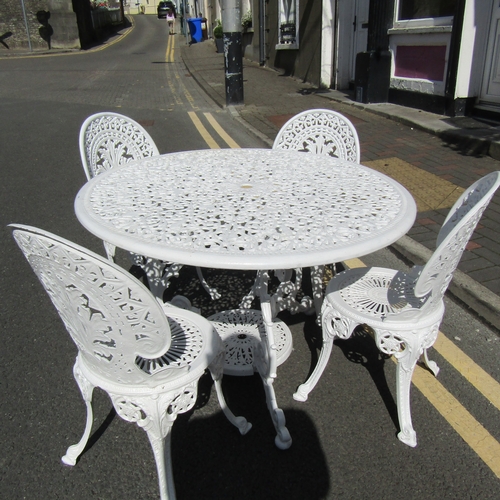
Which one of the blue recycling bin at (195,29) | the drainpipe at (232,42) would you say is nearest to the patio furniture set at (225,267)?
the drainpipe at (232,42)

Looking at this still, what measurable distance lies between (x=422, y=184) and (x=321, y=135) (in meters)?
2.04

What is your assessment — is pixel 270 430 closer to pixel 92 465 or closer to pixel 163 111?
pixel 92 465

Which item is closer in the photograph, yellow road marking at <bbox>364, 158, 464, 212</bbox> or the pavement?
the pavement

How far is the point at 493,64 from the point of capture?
21.9 feet

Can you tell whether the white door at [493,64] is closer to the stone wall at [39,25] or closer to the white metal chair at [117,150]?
the white metal chair at [117,150]

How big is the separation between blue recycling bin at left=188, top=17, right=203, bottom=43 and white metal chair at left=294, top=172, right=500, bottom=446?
90.2 ft

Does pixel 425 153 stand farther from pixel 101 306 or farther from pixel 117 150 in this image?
pixel 101 306

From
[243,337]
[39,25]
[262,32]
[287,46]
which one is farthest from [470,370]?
[39,25]

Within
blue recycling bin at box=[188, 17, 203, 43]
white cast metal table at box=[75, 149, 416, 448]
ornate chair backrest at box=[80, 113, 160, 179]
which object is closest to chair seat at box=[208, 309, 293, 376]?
white cast metal table at box=[75, 149, 416, 448]

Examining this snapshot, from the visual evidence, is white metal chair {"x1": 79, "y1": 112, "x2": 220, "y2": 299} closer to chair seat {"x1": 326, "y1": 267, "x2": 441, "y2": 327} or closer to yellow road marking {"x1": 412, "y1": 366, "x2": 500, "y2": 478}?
chair seat {"x1": 326, "y1": 267, "x2": 441, "y2": 327}

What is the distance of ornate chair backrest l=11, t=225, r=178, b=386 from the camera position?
55.4 inches

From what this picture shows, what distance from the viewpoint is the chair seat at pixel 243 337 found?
2.56m

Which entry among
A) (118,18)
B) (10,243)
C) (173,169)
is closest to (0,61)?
(10,243)

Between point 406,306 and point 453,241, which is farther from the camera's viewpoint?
point 406,306
